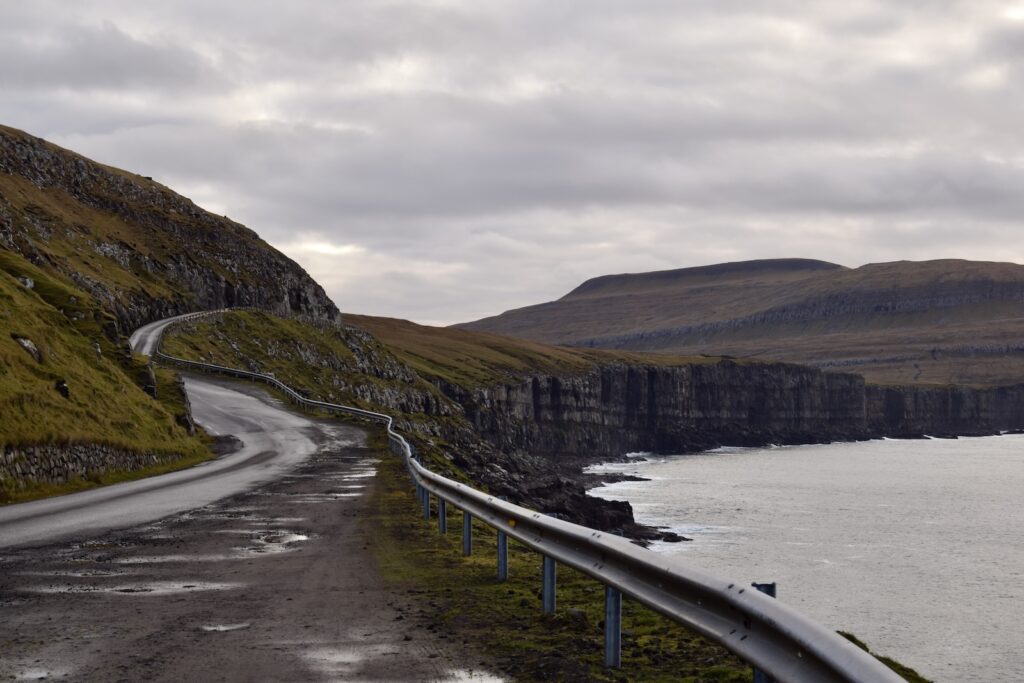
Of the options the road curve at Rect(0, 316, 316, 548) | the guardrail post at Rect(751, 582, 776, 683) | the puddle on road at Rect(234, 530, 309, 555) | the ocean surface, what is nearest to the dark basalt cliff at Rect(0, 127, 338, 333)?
the road curve at Rect(0, 316, 316, 548)

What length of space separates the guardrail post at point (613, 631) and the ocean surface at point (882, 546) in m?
1.56

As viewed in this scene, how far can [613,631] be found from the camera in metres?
8.08

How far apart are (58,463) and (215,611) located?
17.4 meters

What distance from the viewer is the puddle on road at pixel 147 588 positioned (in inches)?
443

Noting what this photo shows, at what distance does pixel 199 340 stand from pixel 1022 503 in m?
71.9

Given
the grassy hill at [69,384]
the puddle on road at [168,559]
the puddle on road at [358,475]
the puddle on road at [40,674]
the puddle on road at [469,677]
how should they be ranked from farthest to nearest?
the puddle on road at [358,475] < the grassy hill at [69,384] < the puddle on road at [168,559] < the puddle on road at [469,677] < the puddle on road at [40,674]

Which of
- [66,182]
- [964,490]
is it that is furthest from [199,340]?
[964,490]

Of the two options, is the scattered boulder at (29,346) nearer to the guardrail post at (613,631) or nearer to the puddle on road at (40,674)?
the puddle on road at (40,674)

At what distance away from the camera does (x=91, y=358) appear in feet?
120

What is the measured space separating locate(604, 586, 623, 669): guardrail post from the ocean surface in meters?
1.56

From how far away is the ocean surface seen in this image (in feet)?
145

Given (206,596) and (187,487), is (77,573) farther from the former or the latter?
(187,487)

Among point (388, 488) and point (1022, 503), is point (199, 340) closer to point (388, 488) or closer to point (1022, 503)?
point (388, 488)

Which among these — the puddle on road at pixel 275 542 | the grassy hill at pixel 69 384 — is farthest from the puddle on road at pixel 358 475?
the puddle on road at pixel 275 542
